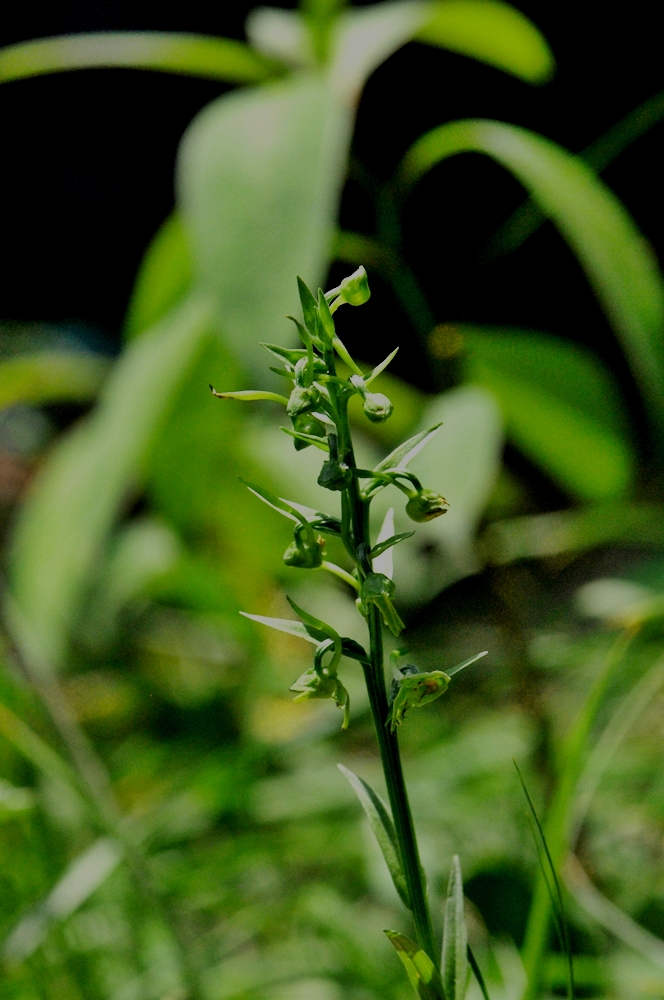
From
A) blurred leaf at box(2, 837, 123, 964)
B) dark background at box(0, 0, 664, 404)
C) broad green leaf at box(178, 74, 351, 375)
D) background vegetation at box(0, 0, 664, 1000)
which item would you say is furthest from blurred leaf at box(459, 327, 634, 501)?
dark background at box(0, 0, 664, 404)

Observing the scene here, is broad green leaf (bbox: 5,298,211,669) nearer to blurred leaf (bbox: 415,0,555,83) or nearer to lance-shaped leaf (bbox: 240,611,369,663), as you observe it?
blurred leaf (bbox: 415,0,555,83)

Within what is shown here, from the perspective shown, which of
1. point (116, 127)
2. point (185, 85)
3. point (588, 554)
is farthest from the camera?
point (116, 127)

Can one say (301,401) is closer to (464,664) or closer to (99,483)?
(464,664)

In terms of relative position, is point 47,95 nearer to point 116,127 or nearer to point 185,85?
point 116,127

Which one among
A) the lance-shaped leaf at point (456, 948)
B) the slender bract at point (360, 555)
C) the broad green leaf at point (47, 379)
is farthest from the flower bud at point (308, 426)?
the broad green leaf at point (47, 379)

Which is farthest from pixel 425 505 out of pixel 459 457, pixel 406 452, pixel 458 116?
pixel 458 116

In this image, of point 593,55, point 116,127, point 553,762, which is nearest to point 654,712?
point 553,762
